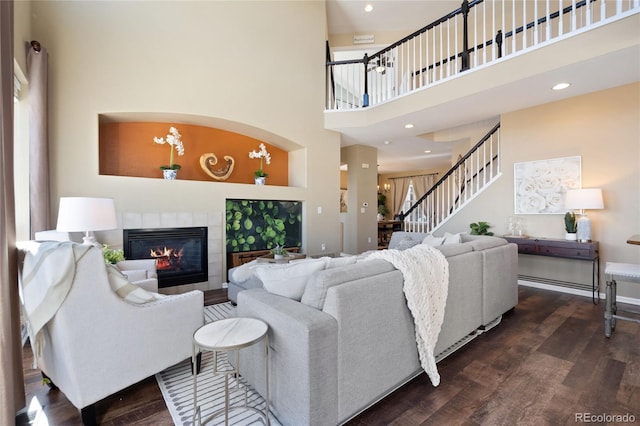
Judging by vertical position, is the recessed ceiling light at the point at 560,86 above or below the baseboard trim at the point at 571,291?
above

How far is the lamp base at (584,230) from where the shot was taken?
391 cm

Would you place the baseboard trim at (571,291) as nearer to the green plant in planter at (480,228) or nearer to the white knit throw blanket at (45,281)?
the green plant in planter at (480,228)

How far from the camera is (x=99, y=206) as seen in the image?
2.59 m

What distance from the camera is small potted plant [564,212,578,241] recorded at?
13.3 feet

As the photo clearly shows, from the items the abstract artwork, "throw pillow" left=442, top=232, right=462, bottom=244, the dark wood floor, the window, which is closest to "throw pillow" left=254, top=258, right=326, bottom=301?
the dark wood floor

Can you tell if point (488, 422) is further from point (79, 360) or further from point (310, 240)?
point (310, 240)

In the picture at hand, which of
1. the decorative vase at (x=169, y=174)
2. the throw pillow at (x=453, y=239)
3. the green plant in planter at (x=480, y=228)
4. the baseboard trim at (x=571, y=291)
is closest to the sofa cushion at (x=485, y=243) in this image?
the throw pillow at (x=453, y=239)

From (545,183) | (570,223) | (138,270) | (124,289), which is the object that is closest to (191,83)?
(138,270)

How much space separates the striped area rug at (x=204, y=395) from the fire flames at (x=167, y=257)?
2238mm

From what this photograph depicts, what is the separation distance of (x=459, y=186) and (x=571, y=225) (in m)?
1.87

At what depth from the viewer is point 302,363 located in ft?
4.75

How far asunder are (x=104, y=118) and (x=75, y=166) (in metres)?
0.81

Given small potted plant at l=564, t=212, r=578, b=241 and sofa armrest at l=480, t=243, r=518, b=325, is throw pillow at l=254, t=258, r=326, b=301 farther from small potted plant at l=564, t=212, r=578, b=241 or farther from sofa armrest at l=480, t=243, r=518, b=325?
small potted plant at l=564, t=212, r=578, b=241
